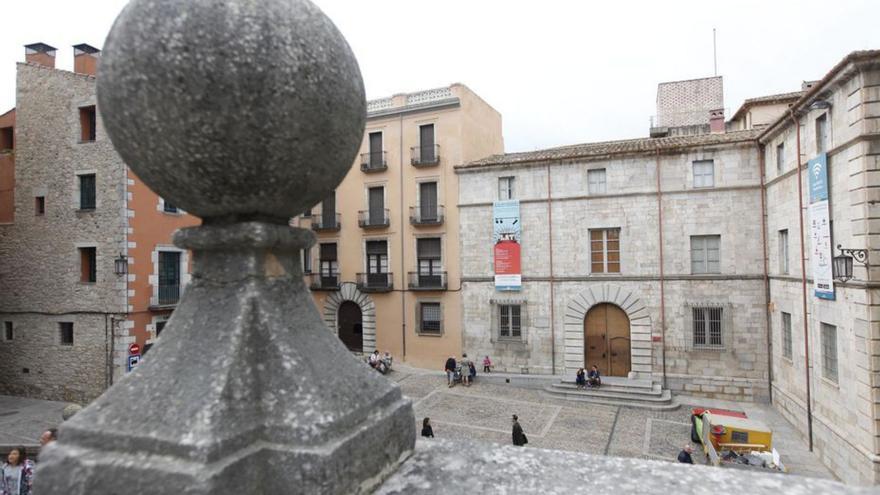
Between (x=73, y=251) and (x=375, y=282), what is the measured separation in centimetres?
1232

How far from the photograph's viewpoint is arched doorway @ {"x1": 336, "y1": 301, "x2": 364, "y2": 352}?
25469 millimetres

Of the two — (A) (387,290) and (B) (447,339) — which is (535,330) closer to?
(B) (447,339)

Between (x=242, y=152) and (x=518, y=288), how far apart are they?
65.9 ft

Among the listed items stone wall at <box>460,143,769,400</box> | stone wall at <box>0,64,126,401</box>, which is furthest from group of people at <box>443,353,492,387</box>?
stone wall at <box>0,64,126,401</box>

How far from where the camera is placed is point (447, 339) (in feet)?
75.2

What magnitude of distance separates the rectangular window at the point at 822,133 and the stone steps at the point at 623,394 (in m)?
9.58

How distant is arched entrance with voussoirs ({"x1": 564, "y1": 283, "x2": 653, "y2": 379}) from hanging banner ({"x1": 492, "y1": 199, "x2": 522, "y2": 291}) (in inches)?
104

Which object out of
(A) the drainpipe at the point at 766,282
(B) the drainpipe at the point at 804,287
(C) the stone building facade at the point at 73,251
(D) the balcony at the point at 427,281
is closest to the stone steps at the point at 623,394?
(A) the drainpipe at the point at 766,282

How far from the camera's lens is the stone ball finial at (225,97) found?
1788 millimetres

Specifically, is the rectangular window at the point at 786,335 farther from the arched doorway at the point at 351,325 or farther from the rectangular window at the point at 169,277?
the rectangular window at the point at 169,277

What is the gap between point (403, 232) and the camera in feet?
78.4

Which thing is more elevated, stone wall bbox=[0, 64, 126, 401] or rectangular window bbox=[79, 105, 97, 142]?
rectangular window bbox=[79, 105, 97, 142]

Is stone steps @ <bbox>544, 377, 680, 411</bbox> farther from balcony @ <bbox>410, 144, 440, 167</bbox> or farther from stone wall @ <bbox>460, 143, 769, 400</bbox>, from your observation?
balcony @ <bbox>410, 144, 440, 167</bbox>

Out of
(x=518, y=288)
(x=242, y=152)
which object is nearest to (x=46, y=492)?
(x=242, y=152)
